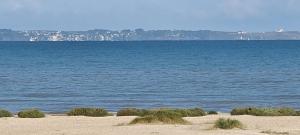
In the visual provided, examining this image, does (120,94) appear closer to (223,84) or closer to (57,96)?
(57,96)

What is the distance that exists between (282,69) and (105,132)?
62.7m

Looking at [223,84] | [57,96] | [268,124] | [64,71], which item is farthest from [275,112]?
[64,71]

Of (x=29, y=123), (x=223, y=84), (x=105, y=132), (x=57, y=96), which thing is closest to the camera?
(x=105, y=132)

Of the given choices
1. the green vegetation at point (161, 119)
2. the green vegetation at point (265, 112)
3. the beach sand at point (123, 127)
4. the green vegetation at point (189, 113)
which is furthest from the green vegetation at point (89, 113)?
the green vegetation at point (265, 112)

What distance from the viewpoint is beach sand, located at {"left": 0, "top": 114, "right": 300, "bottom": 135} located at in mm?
24156

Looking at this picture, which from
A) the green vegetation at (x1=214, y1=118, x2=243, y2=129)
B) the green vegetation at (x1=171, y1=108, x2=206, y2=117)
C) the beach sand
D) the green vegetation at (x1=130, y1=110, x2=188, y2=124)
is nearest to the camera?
the beach sand

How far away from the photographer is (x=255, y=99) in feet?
159

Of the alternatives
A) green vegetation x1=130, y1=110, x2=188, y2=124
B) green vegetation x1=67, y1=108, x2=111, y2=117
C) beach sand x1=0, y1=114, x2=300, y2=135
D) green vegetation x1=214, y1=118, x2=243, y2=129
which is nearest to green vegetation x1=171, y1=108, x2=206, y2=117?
beach sand x1=0, y1=114, x2=300, y2=135

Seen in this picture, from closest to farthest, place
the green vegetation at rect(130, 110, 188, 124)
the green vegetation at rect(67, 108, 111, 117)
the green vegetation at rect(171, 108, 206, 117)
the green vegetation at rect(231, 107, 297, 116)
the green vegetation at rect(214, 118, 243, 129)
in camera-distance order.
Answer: the green vegetation at rect(214, 118, 243, 129) < the green vegetation at rect(130, 110, 188, 124) < the green vegetation at rect(171, 108, 206, 117) < the green vegetation at rect(231, 107, 297, 116) < the green vegetation at rect(67, 108, 111, 117)

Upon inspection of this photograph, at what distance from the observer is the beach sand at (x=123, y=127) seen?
79.3 ft

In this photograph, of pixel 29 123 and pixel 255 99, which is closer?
pixel 29 123

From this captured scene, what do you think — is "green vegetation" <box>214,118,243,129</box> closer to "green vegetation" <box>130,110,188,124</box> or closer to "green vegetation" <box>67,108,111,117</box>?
"green vegetation" <box>130,110,188,124</box>

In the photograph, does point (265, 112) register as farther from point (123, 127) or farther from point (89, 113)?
point (123, 127)

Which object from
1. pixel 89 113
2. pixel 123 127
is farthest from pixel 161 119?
pixel 89 113
